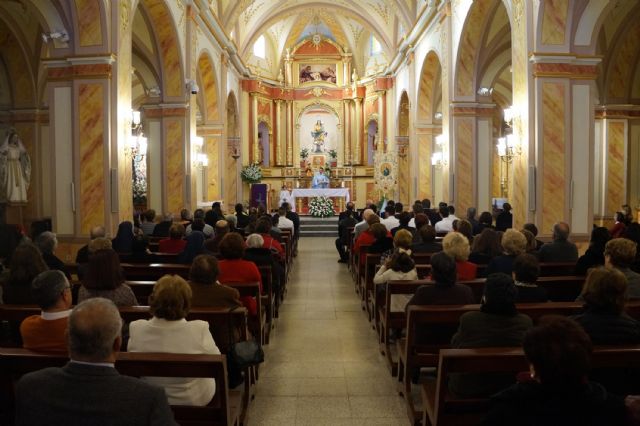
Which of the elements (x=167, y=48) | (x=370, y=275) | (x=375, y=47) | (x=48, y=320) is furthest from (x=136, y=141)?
(x=375, y=47)

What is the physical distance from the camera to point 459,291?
4.61m

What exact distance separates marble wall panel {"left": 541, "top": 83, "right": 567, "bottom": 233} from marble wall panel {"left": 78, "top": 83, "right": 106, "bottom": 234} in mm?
7018

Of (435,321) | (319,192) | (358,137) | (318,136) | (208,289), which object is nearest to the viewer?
(435,321)

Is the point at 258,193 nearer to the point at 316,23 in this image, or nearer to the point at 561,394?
the point at 316,23

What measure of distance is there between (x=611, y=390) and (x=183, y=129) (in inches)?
486

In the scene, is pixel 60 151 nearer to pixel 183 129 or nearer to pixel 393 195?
pixel 183 129

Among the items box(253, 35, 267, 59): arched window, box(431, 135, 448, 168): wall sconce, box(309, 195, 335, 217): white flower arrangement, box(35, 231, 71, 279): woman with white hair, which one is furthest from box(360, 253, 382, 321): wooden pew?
box(253, 35, 267, 59): arched window

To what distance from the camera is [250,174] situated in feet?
81.6

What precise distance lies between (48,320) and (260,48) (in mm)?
26250

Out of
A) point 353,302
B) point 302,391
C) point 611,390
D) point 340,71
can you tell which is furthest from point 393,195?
point 611,390

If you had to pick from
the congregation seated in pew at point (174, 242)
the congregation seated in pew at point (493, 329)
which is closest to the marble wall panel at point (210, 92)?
the congregation seated in pew at point (174, 242)

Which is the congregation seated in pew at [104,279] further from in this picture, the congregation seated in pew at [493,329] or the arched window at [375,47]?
the arched window at [375,47]

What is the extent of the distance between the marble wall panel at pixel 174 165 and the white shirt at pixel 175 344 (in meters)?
11.0

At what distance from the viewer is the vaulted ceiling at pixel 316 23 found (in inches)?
762
